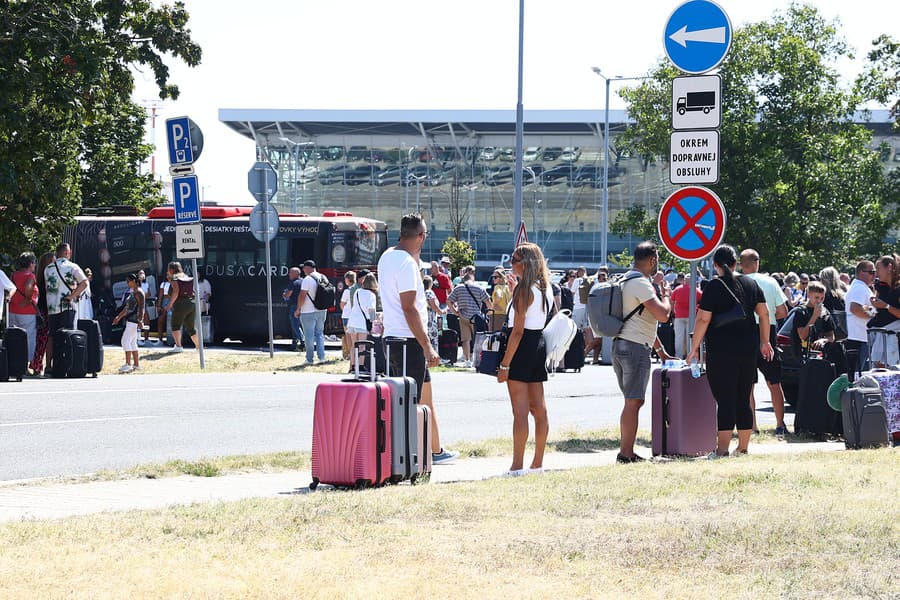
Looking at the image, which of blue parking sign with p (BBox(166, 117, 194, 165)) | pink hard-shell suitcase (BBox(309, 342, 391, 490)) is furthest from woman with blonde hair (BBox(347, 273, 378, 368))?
pink hard-shell suitcase (BBox(309, 342, 391, 490))

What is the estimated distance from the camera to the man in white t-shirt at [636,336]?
988 centimetres

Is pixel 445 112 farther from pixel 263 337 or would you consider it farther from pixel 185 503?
pixel 185 503

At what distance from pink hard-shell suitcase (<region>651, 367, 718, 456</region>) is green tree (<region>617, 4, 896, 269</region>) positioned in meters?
44.3

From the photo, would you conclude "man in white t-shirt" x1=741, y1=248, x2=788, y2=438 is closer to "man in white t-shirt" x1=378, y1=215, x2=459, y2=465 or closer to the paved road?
the paved road

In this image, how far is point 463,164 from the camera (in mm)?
80688

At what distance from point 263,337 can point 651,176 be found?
179 feet

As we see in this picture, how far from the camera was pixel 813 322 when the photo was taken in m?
14.0

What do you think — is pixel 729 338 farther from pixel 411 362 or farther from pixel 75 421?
pixel 75 421

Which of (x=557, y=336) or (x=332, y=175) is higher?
(x=332, y=175)

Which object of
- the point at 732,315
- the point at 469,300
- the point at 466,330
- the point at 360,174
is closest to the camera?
the point at 732,315

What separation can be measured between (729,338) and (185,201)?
11138mm

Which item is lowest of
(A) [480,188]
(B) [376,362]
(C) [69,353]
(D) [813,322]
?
(C) [69,353]

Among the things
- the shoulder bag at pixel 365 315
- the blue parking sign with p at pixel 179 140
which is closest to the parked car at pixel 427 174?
the shoulder bag at pixel 365 315

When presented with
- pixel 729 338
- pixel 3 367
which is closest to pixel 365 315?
pixel 3 367
